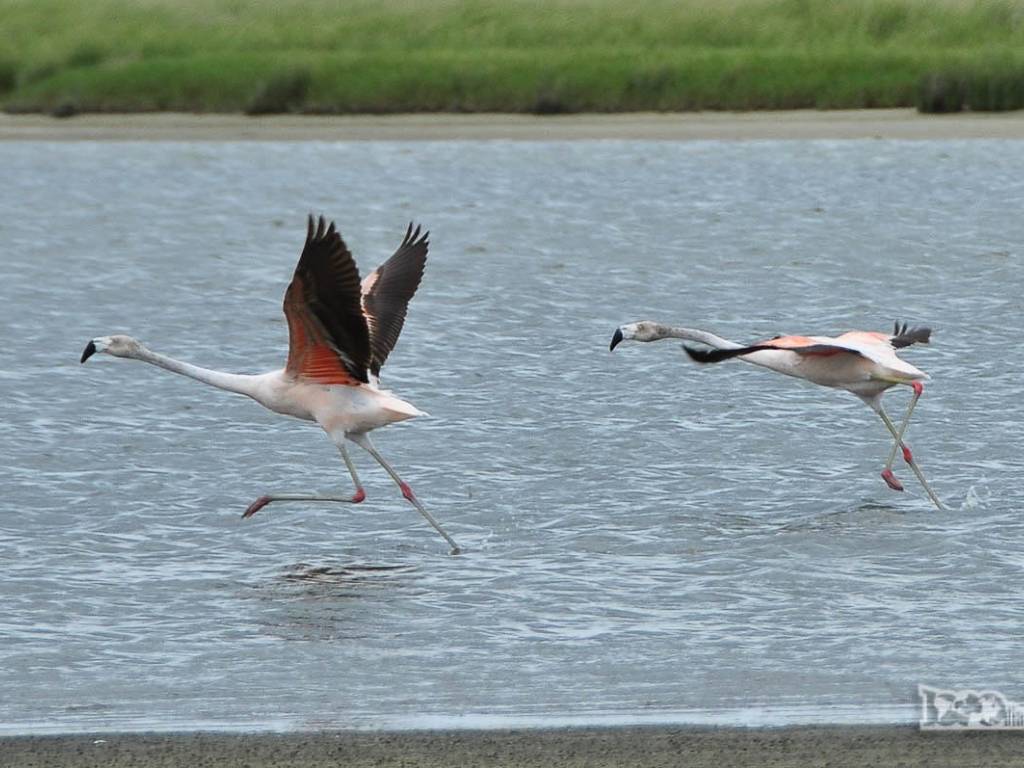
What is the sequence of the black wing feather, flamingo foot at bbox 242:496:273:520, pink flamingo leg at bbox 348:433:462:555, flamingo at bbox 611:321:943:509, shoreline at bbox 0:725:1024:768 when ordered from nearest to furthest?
shoreline at bbox 0:725:1024:768 → pink flamingo leg at bbox 348:433:462:555 → flamingo foot at bbox 242:496:273:520 → flamingo at bbox 611:321:943:509 → the black wing feather

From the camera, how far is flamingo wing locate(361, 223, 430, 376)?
10.3m

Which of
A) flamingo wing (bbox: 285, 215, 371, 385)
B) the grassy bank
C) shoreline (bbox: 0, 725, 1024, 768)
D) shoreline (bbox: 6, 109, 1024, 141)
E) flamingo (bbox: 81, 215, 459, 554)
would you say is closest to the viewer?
shoreline (bbox: 0, 725, 1024, 768)

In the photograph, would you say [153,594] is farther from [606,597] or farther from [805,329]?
[805,329]

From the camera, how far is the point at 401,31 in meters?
36.3

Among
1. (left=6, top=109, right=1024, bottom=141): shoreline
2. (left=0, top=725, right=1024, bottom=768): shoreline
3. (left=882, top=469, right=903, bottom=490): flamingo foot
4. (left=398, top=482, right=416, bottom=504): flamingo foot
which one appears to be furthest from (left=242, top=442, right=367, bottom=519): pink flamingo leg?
(left=6, top=109, right=1024, bottom=141): shoreline

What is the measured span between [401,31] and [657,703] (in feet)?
99.4

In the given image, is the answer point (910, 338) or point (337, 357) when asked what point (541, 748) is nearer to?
point (337, 357)

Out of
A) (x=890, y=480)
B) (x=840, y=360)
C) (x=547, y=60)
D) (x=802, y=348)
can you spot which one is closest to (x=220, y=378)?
(x=802, y=348)

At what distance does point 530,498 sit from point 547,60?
21352mm

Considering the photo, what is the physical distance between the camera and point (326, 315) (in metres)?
9.33

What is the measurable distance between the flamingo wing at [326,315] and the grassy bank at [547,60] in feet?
66.7

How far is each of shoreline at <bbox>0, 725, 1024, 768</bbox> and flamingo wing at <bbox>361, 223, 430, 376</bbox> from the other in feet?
12.8

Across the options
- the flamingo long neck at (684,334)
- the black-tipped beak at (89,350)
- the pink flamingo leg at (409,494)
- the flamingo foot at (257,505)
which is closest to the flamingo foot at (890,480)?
the flamingo long neck at (684,334)

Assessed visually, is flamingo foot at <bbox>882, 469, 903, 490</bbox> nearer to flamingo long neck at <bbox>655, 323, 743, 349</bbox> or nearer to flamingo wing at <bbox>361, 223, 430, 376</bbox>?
flamingo long neck at <bbox>655, 323, 743, 349</bbox>
